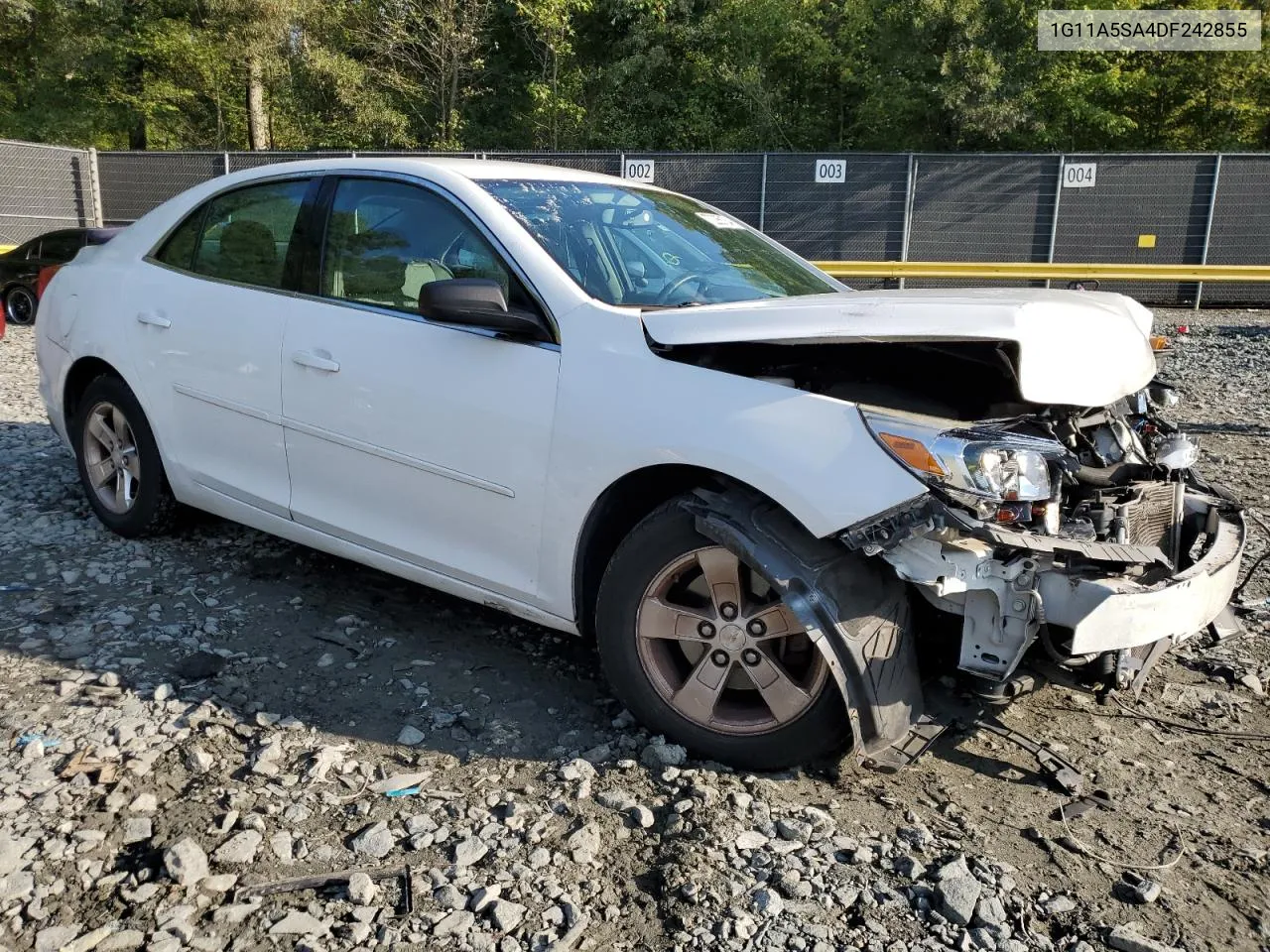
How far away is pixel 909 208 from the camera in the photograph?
17000 millimetres

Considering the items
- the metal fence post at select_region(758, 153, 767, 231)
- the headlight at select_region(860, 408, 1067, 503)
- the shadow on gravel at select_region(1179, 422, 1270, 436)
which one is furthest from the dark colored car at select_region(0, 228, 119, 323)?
the headlight at select_region(860, 408, 1067, 503)

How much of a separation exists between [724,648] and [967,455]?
879 millimetres

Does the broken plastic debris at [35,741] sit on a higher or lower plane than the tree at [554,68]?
lower

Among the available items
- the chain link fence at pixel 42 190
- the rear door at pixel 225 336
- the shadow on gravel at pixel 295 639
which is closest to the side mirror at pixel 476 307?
the rear door at pixel 225 336

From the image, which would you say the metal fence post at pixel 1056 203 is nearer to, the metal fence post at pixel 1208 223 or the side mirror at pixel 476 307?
the metal fence post at pixel 1208 223

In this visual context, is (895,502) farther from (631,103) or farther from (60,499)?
(631,103)

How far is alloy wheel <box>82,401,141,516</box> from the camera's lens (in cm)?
489

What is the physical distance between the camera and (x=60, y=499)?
5.63 m

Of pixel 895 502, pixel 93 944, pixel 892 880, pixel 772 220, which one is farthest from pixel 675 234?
pixel 772 220

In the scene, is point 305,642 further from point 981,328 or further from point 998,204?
point 998,204

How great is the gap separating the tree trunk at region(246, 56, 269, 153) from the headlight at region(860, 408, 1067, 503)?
28356 millimetres

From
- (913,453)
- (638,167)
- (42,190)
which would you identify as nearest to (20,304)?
(42,190)

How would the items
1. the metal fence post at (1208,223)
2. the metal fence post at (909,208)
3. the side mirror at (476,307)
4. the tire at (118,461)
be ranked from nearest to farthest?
the side mirror at (476,307) < the tire at (118,461) < the metal fence post at (1208,223) < the metal fence post at (909,208)

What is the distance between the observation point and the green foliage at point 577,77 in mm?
24516
